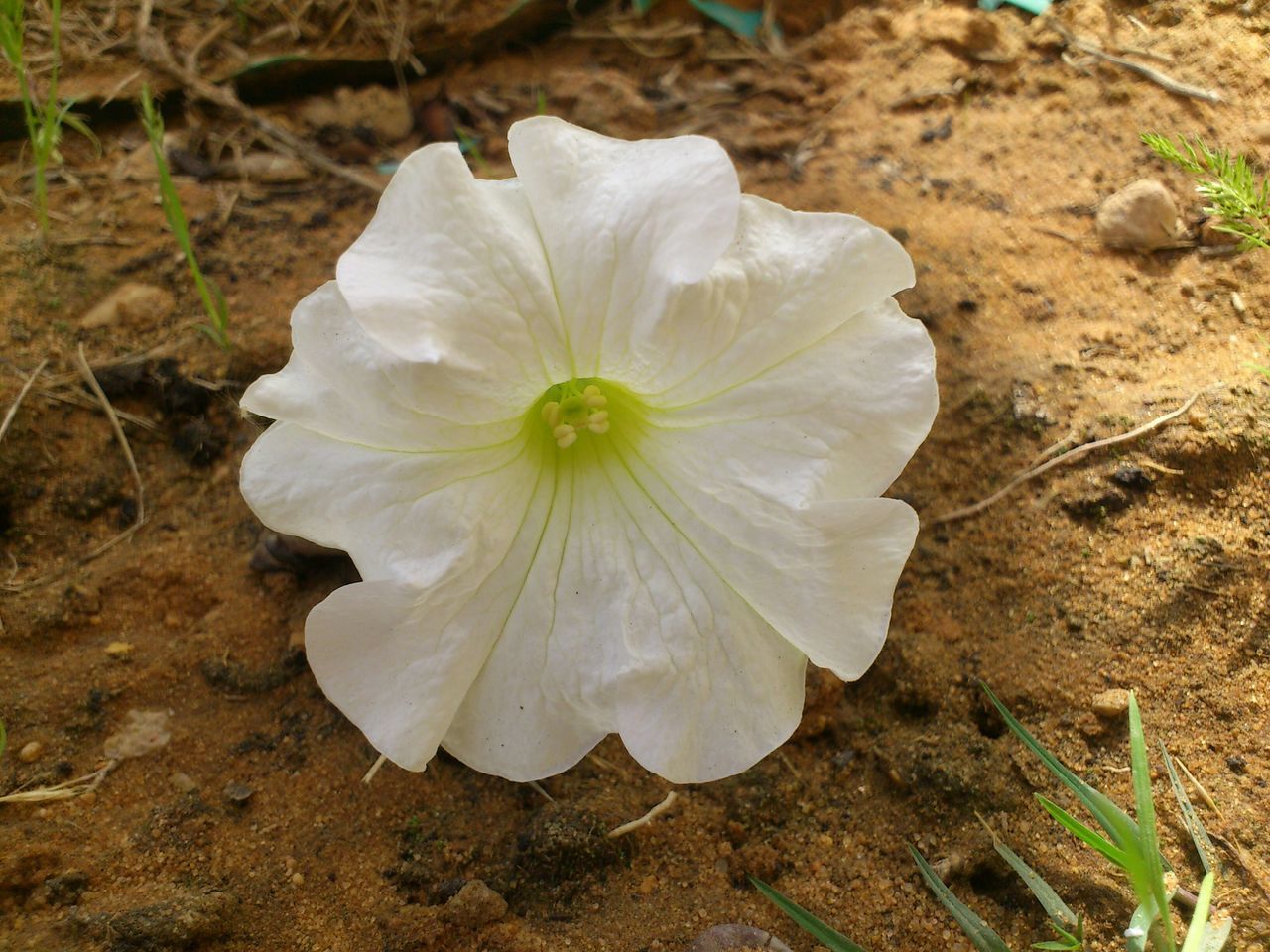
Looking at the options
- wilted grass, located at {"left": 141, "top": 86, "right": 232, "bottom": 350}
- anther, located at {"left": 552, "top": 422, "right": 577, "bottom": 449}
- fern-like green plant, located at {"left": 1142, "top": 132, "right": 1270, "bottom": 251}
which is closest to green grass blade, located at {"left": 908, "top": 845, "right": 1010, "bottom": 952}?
anther, located at {"left": 552, "top": 422, "right": 577, "bottom": 449}

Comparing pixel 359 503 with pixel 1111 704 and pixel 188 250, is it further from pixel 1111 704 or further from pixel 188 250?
pixel 1111 704

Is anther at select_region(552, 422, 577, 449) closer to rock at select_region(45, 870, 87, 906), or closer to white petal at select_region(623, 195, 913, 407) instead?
white petal at select_region(623, 195, 913, 407)

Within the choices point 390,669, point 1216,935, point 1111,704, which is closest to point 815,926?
point 1216,935

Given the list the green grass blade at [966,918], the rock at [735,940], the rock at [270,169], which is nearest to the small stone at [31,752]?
the rock at [735,940]

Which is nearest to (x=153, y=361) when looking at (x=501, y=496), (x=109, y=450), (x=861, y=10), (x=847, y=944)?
(x=109, y=450)

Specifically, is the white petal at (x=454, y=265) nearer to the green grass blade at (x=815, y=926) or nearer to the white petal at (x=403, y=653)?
the white petal at (x=403, y=653)

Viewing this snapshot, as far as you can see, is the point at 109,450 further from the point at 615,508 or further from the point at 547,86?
the point at 547,86
